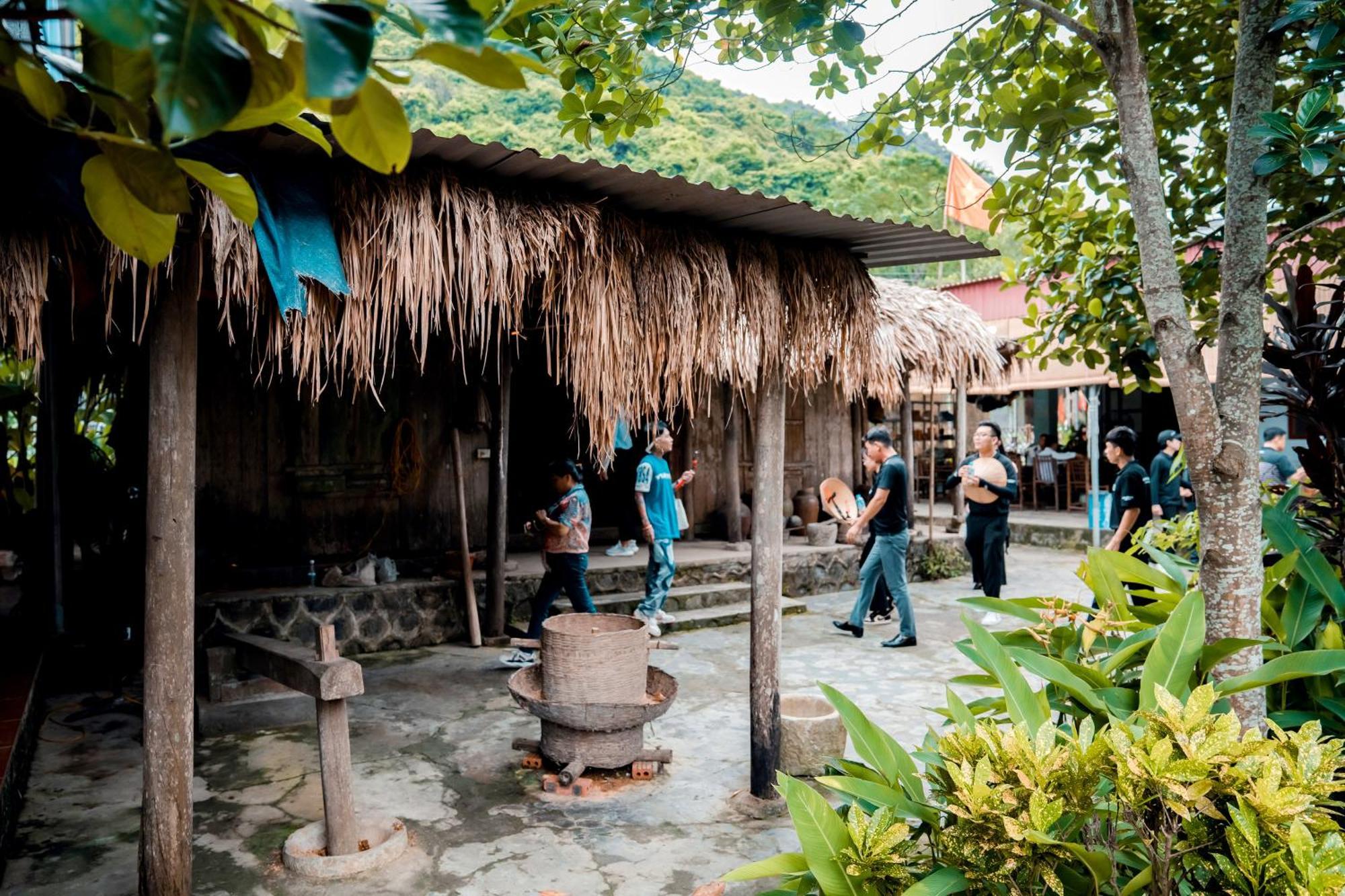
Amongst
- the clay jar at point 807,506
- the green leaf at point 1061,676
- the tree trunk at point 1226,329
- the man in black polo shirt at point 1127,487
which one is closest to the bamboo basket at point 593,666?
the green leaf at point 1061,676

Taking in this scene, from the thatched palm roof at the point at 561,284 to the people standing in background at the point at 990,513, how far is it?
2951mm

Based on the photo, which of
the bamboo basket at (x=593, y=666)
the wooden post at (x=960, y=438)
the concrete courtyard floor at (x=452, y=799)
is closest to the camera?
the concrete courtyard floor at (x=452, y=799)

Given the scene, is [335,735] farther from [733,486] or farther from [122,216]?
[733,486]

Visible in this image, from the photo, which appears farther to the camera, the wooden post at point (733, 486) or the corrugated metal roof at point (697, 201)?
the wooden post at point (733, 486)

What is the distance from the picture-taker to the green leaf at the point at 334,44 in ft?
2.21

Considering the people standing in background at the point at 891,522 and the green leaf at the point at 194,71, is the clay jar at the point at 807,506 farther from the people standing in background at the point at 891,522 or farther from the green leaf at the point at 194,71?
the green leaf at the point at 194,71

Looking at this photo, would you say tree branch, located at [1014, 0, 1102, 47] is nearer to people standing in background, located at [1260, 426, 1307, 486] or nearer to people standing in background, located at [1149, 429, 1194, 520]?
people standing in background, located at [1260, 426, 1307, 486]

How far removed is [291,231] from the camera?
301 cm

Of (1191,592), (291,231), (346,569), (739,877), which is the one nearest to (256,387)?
(346,569)

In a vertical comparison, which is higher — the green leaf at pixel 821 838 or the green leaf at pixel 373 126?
the green leaf at pixel 373 126

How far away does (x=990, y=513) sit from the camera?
7301 mm

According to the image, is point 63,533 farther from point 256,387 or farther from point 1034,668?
point 1034,668

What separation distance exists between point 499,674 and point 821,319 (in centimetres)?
367

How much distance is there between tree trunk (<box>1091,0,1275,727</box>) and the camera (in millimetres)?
2324
